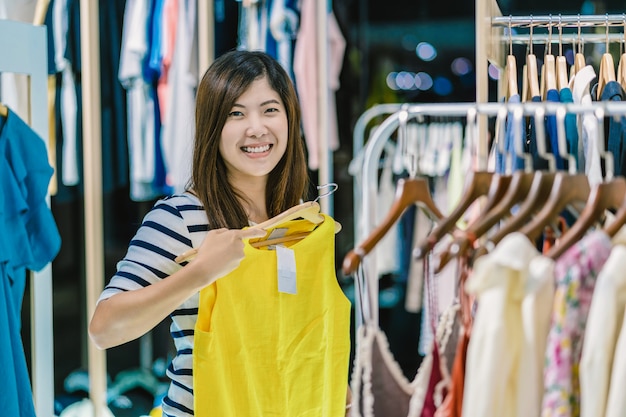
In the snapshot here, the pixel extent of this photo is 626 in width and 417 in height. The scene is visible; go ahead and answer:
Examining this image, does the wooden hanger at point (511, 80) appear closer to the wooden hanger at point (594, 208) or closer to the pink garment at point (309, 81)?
the wooden hanger at point (594, 208)

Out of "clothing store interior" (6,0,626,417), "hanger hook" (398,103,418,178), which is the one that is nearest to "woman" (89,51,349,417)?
"clothing store interior" (6,0,626,417)

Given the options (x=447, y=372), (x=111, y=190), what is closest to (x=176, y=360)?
(x=447, y=372)

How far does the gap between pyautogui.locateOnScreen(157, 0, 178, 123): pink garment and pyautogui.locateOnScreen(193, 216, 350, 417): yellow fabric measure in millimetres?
1941

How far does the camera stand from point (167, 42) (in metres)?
3.70

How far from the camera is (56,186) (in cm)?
375

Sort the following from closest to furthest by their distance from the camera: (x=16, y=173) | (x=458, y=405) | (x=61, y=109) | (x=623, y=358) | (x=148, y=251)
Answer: (x=623, y=358) → (x=458, y=405) → (x=148, y=251) → (x=16, y=173) → (x=61, y=109)

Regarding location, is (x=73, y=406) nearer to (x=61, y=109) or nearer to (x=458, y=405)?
(x=61, y=109)

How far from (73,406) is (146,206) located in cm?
100

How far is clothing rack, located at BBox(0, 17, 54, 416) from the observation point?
2488 mm

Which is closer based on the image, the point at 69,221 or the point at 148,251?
the point at 148,251

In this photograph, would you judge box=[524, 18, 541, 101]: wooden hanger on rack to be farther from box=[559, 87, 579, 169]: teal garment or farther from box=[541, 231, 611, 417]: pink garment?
box=[541, 231, 611, 417]: pink garment

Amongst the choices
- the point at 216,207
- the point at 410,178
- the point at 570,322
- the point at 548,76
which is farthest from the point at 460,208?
the point at 548,76

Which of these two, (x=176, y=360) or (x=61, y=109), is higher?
(x=61, y=109)

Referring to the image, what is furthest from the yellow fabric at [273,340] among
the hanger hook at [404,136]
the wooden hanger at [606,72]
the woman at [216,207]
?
the wooden hanger at [606,72]
